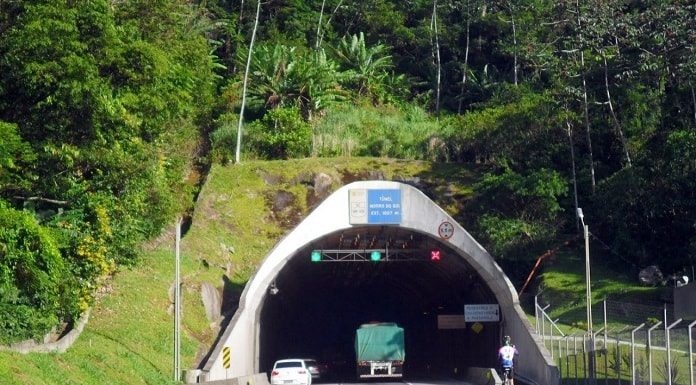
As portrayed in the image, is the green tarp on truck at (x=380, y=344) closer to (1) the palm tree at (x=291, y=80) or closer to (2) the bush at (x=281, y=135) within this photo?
(2) the bush at (x=281, y=135)

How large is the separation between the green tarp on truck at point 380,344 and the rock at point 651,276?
37.0 ft

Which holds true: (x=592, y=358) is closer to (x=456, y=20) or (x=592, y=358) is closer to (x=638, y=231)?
(x=638, y=231)

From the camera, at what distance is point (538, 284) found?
183 feet

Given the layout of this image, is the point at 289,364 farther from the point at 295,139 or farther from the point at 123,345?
the point at 295,139

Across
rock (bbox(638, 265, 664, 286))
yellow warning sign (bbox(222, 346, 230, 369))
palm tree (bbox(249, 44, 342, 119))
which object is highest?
palm tree (bbox(249, 44, 342, 119))

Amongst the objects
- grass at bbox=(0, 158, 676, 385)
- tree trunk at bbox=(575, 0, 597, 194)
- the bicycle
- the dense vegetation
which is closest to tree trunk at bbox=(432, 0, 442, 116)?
the dense vegetation

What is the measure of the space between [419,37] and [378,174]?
22.1 m

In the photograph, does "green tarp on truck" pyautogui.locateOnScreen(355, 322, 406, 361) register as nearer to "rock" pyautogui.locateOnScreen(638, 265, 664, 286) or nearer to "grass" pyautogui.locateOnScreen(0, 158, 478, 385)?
"grass" pyautogui.locateOnScreen(0, 158, 478, 385)

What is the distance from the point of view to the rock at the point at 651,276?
52.2 metres

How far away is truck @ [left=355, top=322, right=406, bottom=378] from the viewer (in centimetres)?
5441

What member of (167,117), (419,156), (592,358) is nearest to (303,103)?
(419,156)

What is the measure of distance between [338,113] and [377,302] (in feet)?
40.0

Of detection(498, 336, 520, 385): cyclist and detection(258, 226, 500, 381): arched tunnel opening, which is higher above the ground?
detection(258, 226, 500, 381): arched tunnel opening

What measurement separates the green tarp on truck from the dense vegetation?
644 centimetres
